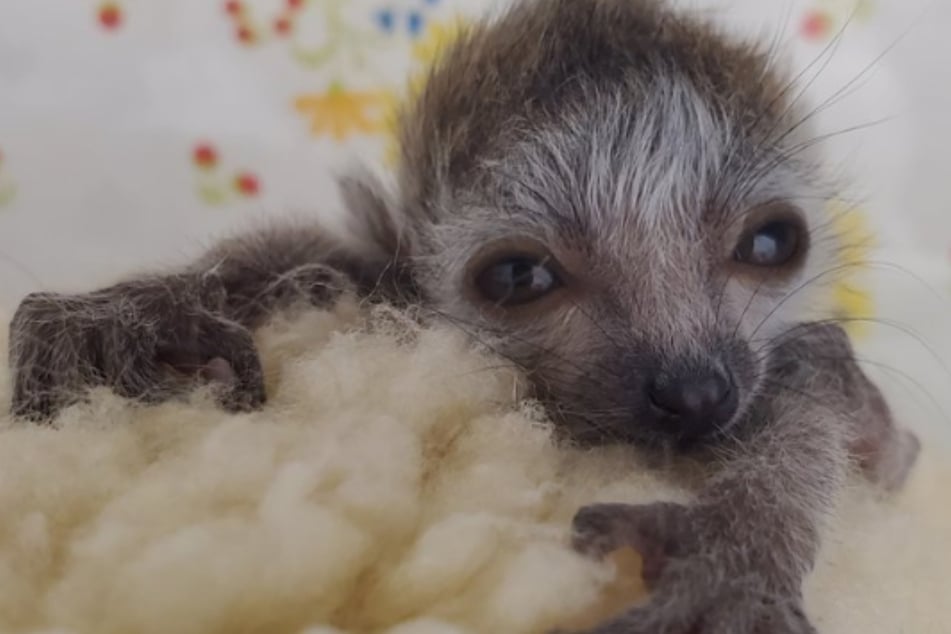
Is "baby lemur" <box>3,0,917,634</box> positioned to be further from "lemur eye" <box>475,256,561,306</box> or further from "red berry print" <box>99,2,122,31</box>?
"red berry print" <box>99,2,122,31</box>

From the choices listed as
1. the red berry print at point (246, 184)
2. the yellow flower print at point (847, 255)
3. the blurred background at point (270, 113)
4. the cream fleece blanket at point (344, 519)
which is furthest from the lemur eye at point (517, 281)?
the red berry print at point (246, 184)

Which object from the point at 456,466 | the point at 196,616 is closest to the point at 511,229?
the point at 456,466

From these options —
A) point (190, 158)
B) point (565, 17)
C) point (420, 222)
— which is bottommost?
point (190, 158)

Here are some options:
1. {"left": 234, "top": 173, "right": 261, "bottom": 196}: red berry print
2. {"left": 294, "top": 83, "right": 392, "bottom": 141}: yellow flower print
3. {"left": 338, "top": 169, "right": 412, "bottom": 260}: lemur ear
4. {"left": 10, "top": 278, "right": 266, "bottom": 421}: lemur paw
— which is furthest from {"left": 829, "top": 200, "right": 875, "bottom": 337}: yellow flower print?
{"left": 234, "top": 173, "right": 261, "bottom": 196}: red berry print

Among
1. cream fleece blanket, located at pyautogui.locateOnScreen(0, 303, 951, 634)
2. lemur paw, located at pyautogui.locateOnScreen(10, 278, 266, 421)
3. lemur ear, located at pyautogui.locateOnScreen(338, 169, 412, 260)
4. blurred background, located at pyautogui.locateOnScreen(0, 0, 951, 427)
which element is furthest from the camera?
blurred background, located at pyautogui.locateOnScreen(0, 0, 951, 427)

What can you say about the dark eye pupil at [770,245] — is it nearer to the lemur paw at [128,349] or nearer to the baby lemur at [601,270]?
the baby lemur at [601,270]

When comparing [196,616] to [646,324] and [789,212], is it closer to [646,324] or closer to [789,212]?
[646,324]

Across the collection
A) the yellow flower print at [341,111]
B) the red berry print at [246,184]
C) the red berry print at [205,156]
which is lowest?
the red berry print at [246,184]
